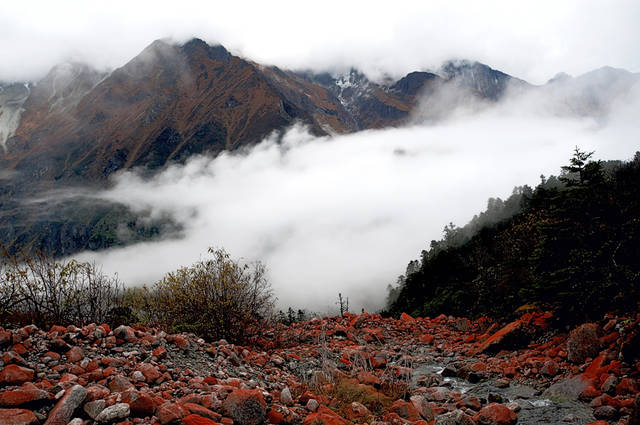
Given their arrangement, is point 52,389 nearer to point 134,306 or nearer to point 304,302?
point 134,306

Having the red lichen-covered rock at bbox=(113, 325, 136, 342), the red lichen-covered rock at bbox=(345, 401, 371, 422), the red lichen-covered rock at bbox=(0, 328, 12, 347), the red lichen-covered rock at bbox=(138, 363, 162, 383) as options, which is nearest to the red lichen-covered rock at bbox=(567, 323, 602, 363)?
the red lichen-covered rock at bbox=(345, 401, 371, 422)

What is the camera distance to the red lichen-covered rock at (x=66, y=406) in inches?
196

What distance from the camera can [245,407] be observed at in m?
6.07

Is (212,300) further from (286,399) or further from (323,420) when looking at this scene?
(323,420)

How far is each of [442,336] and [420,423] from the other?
16.3 meters

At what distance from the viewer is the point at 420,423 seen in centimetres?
731

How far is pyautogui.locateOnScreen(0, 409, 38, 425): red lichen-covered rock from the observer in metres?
4.73

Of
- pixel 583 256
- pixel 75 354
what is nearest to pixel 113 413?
pixel 75 354

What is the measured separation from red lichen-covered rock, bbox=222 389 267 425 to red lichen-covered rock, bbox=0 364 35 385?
10.9 feet

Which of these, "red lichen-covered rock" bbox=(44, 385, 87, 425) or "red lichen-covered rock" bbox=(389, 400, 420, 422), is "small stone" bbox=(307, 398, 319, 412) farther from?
"red lichen-covered rock" bbox=(44, 385, 87, 425)

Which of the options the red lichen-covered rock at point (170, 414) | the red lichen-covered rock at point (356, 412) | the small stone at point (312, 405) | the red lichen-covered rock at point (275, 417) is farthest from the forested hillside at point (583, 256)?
the red lichen-covered rock at point (170, 414)

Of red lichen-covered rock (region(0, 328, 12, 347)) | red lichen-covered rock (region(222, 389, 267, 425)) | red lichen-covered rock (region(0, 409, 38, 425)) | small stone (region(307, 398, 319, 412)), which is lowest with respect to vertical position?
small stone (region(307, 398, 319, 412))

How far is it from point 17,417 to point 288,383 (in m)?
6.23

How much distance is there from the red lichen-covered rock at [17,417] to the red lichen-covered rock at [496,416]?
27.8ft
